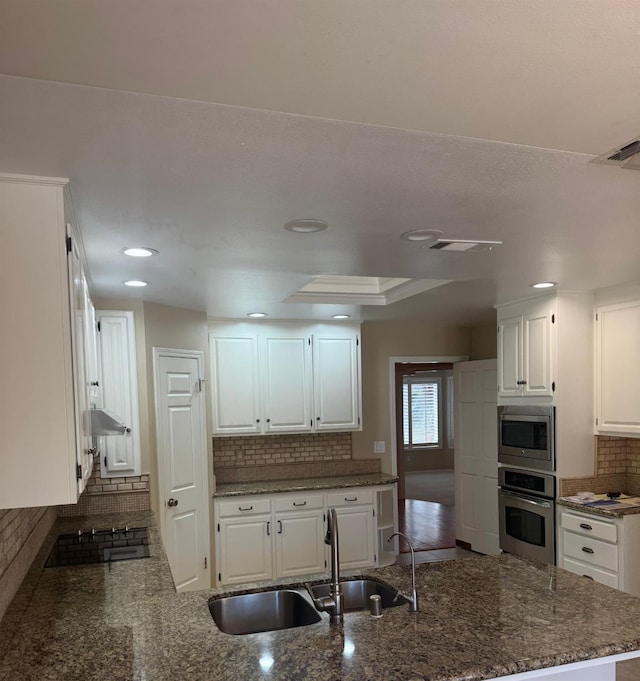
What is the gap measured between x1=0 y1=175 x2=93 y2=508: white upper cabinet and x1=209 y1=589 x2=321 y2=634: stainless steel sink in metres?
0.98

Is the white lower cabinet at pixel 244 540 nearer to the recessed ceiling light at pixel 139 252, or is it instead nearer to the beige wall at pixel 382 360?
the beige wall at pixel 382 360

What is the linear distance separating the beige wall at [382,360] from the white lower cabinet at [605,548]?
224cm

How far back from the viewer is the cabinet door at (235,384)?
498 centimetres

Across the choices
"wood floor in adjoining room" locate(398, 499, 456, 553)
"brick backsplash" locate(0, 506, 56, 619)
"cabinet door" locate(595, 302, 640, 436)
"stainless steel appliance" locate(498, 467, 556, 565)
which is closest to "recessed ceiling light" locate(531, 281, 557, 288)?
"cabinet door" locate(595, 302, 640, 436)

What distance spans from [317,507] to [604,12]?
4.60 meters

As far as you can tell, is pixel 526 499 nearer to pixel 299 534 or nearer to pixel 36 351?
pixel 299 534

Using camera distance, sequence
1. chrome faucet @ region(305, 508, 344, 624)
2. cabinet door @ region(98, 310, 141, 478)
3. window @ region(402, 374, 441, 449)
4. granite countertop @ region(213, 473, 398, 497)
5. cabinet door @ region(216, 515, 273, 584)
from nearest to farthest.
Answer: chrome faucet @ region(305, 508, 344, 624) < cabinet door @ region(98, 310, 141, 478) < cabinet door @ region(216, 515, 273, 584) < granite countertop @ region(213, 473, 398, 497) < window @ region(402, 374, 441, 449)

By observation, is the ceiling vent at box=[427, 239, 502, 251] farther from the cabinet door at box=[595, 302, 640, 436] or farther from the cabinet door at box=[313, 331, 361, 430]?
the cabinet door at box=[313, 331, 361, 430]

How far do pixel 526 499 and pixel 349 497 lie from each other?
5.32 ft

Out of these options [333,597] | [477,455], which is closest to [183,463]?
[333,597]

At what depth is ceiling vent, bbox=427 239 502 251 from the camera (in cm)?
245

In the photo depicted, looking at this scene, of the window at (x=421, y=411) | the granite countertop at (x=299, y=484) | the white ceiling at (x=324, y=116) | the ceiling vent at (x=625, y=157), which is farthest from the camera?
the window at (x=421, y=411)

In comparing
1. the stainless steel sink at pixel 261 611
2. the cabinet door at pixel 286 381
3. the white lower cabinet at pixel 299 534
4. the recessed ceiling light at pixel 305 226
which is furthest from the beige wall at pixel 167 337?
the recessed ceiling light at pixel 305 226

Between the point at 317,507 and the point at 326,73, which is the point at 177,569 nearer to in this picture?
the point at 317,507
